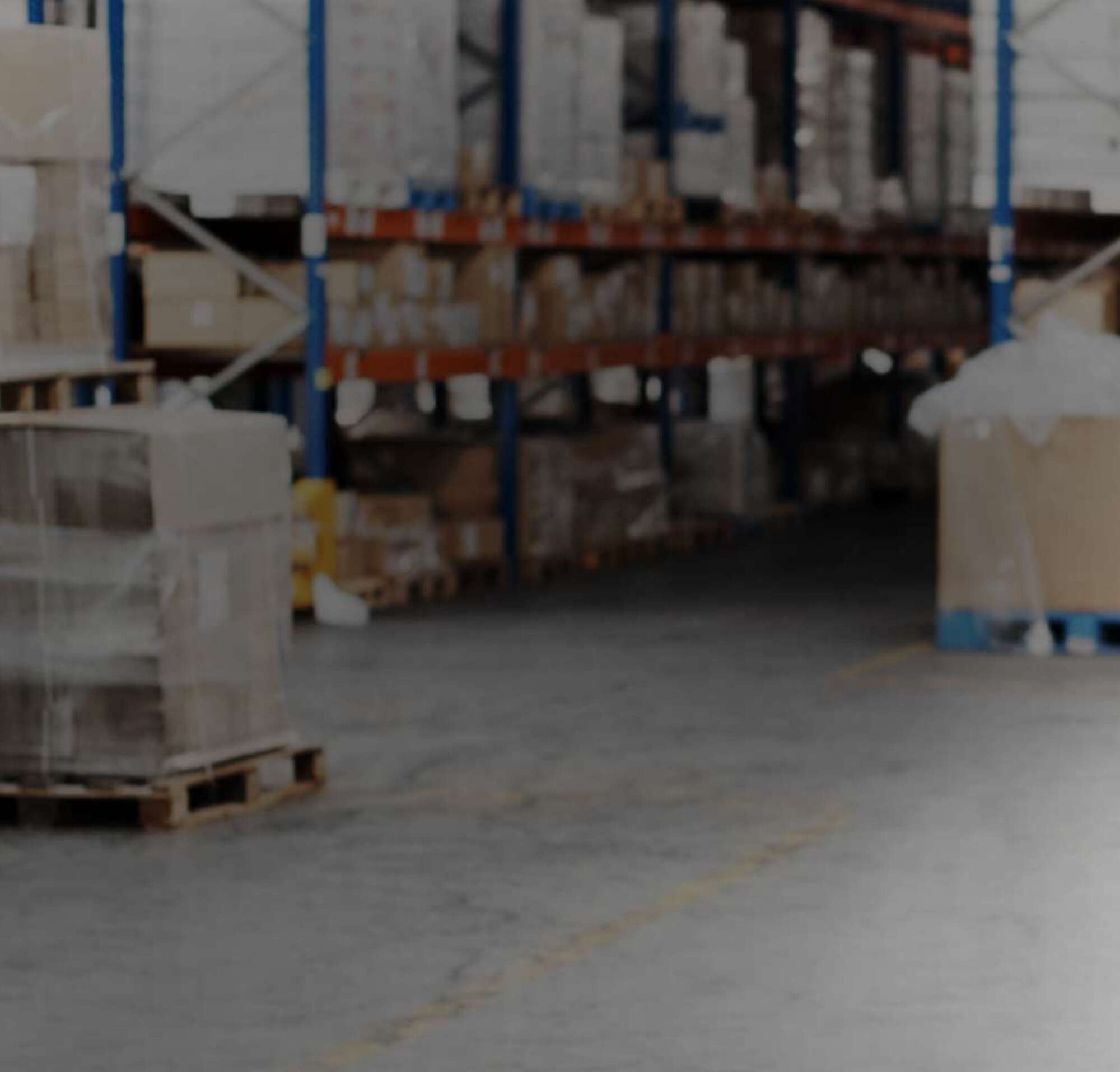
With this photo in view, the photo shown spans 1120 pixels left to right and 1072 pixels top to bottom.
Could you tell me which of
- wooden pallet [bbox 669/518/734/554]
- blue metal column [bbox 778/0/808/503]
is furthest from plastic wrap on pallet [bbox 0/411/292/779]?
blue metal column [bbox 778/0/808/503]

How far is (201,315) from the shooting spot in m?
11.7

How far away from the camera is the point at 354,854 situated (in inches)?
255

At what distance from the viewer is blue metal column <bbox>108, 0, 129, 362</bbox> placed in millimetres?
11602

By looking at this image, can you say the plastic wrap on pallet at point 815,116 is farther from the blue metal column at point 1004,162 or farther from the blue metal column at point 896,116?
the blue metal column at point 1004,162

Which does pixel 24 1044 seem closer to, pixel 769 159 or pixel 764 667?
pixel 764 667

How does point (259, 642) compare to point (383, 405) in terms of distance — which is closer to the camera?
point (259, 642)

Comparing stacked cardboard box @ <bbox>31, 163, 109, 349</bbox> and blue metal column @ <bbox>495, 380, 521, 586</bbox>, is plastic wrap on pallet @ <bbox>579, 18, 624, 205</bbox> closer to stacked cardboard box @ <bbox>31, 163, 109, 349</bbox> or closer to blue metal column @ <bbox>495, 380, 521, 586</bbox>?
blue metal column @ <bbox>495, 380, 521, 586</bbox>

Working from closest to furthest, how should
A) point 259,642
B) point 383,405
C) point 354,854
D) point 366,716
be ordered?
point 354,854
point 259,642
point 366,716
point 383,405

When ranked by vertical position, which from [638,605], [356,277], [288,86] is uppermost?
[288,86]

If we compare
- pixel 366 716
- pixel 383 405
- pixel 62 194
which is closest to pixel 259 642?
pixel 366 716

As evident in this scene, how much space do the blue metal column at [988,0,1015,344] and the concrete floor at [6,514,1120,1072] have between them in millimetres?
1580

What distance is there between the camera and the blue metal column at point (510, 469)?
1283cm

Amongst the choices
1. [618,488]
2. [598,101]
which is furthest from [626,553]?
[598,101]

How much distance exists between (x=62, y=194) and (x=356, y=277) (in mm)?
2679
